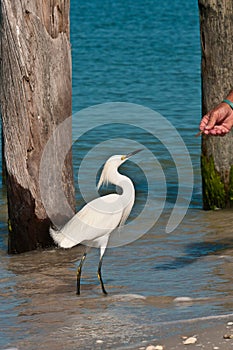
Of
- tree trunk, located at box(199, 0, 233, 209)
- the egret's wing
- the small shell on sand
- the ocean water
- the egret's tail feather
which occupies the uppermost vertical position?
tree trunk, located at box(199, 0, 233, 209)

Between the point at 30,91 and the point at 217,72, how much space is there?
1973 mm

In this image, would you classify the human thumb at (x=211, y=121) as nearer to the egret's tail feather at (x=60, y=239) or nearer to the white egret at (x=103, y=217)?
the white egret at (x=103, y=217)

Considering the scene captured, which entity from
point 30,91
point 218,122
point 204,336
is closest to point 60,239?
point 30,91

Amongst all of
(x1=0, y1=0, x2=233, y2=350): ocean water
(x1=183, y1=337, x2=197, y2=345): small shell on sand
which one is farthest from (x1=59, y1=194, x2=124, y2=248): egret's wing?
(x1=183, y1=337, x2=197, y2=345): small shell on sand

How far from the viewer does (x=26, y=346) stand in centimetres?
551

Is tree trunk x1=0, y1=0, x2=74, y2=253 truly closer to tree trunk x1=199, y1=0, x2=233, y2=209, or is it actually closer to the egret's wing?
the egret's wing

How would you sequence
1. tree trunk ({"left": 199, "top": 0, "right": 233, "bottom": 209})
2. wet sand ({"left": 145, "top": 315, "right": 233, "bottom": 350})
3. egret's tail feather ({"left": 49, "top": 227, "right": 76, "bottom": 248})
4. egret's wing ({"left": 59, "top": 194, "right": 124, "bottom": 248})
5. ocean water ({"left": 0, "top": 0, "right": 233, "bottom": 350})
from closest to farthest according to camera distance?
wet sand ({"left": 145, "top": 315, "right": 233, "bottom": 350}) → ocean water ({"left": 0, "top": 0, "right": 233, "bottom": 350}) → egret's wing ({"left": 59, "top": 194, "right": 124, "bottom": 248}) → egret's tail feather ({"left": 49, "top": 227, "right": 76, "bottom": 248}) → tree trunk ({"left": 199, "top": 0, "right": 233, "bottom": 209})

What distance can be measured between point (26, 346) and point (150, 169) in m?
6.20

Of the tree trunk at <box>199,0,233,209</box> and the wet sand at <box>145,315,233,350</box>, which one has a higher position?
the tree trunk at <box>199,0,233,209</box>

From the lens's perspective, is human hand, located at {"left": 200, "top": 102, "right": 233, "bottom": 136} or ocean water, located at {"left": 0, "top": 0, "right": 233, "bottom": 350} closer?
human hand, located at {"left": 200, "top": 102, "right": 233, "bottom": 136}

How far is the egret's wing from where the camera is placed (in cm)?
691

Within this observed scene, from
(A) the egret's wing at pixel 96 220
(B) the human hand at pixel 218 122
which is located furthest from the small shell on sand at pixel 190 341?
(A) the egret's wing at pixel 96 220

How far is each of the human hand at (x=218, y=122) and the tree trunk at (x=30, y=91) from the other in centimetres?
209

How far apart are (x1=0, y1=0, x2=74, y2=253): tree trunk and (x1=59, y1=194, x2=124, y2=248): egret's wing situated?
2.15 feet
